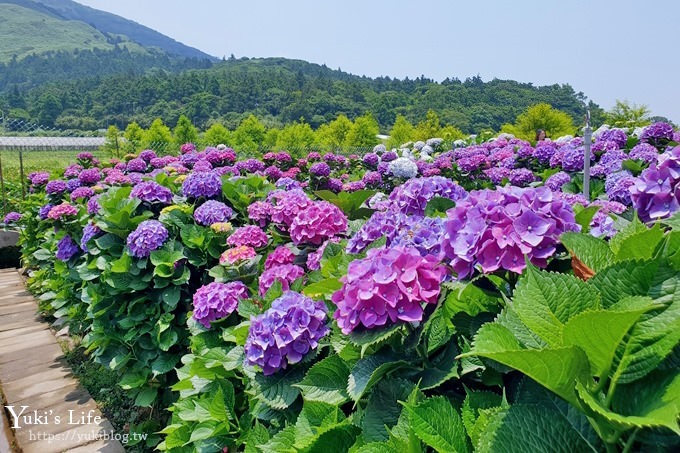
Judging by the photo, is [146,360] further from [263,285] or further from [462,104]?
[462,104]

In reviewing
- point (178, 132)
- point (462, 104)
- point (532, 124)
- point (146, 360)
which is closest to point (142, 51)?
point (462, 104)

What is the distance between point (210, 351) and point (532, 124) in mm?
19054

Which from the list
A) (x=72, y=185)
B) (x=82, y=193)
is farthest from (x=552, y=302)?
(x=72, y=185)

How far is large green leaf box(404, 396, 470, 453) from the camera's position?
0.80 meters

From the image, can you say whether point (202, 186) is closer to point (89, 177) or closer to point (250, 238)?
point (250, 238)

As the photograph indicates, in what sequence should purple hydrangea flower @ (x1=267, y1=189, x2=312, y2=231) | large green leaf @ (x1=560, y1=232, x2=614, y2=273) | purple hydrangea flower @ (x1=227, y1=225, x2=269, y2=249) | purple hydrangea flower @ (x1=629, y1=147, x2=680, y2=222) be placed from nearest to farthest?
large green leaf @ (x1=560, y1=232, x2=614, y2=273), purple hydrangea flower @ (x1=629, y1=147, x2=680, y2=222), purple hydrangea flower @ (x1=267, y1=189, x2=312, y2=231), purple hydrangea flower @ (x1=227, y1=225, x2=269, y2=249)

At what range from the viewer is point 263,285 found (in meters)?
1.83

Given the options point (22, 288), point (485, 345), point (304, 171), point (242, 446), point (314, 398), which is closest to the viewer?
point (485, 345)

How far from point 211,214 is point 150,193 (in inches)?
25.3

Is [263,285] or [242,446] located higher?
[263,285]

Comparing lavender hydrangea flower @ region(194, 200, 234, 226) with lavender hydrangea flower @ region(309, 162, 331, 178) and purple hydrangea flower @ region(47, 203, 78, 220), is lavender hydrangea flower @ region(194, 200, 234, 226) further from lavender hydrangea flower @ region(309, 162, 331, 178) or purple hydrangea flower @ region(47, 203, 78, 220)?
purple hydrangea flower @ region(47, 203, 78, 220)

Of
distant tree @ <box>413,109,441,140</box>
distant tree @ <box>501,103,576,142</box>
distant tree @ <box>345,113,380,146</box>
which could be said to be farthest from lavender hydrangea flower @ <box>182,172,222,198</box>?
distant tree @ <box>345,113,380,146</box>

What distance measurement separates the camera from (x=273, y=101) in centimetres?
7612

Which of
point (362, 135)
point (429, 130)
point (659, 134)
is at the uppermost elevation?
point (659, 134)
